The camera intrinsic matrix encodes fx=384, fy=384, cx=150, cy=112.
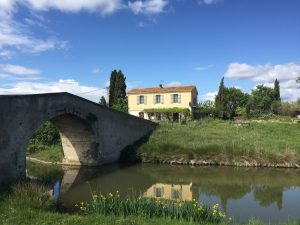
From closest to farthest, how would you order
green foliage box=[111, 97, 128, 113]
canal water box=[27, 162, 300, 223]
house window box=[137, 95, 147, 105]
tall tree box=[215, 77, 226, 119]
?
1. canal water box=[27, 162, 300, 223]
2. house window box=[137, 95, 147, 105]
3. tall tree box=[215, 77, 226, 119]
4. green foliage box=[111, 97, 128, 113]

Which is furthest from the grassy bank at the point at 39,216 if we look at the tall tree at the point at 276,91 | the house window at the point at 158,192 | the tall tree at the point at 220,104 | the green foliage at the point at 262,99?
the tall tree at the point at 276,91

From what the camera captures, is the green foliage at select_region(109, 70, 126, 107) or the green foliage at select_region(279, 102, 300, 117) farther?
the green foliage at select_region(279, 102, 300, 117)

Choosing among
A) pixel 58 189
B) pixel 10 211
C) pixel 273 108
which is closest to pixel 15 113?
pixel 58 189

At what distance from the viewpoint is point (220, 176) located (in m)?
19.7

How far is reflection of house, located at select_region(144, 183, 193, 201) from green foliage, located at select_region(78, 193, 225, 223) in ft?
17.5

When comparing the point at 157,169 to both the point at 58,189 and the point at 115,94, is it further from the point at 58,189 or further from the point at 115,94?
the point at 115,94

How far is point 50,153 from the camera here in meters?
25.7

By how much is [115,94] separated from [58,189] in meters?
30.0

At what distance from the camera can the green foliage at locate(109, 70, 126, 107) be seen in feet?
150

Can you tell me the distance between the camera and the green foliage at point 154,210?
8.72 meters

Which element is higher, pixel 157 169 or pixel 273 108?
pixel 273 108

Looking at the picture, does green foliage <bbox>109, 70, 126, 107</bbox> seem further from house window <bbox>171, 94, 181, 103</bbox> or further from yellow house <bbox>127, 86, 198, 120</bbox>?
house window <bbox>171, 94, 181, 103</bbox>

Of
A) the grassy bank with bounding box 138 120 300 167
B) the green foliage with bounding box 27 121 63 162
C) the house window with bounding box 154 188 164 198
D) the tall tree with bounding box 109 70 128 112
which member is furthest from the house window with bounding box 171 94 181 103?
the house window with bounding box 154 188 164 198

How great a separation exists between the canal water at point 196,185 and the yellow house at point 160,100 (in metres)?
15.5
